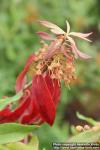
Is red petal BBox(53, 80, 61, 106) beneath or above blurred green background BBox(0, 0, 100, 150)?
beneath

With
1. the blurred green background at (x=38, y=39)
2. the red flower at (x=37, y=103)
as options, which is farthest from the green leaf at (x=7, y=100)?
the blurred green background at (x=38, y=39)

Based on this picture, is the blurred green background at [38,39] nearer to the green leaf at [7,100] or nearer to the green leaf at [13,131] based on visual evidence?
the green leaf at [7,100]

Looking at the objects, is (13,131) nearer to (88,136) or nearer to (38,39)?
(88,136)

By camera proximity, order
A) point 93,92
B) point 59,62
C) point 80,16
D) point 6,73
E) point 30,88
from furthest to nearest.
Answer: point 93,92, point 80,16, point 6,73, point 30,88, point 59,62

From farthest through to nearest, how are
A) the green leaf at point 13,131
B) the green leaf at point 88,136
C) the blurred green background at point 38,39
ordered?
the blurred green background at point 38,39 → the green leaf at point 88,136 → the green leaf at point 13,131

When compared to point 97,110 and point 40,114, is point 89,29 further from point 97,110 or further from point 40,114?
point 40,114

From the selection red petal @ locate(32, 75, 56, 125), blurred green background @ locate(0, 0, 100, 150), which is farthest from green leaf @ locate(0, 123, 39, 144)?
blurred green background @ locate(0, 0, 100, 150)

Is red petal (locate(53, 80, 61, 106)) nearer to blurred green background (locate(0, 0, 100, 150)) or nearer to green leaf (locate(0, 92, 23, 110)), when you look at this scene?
green leaf (locate(0, 92, 23, 110))

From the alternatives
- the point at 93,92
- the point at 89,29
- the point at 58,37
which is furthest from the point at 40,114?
the point at 89,29
